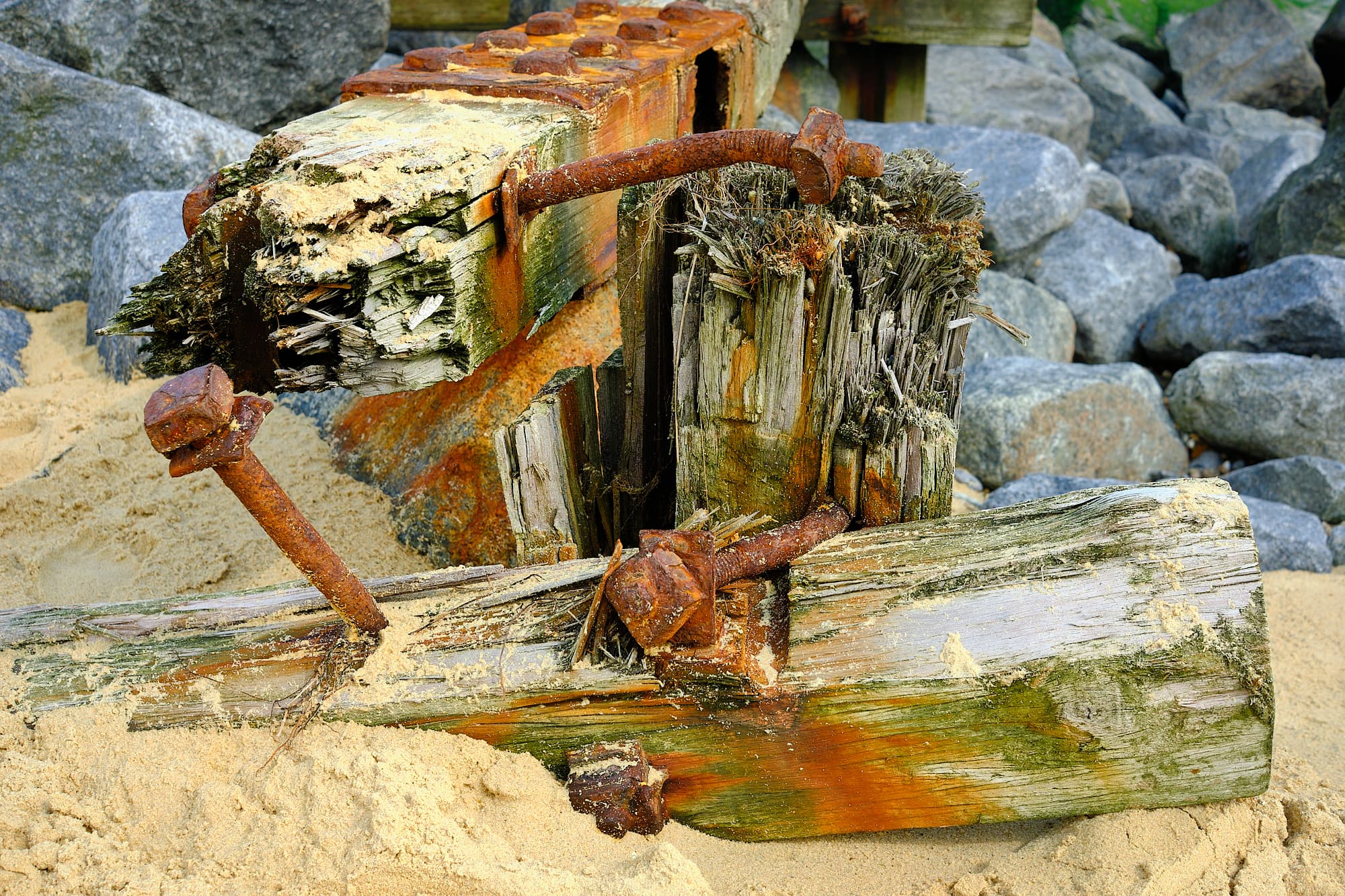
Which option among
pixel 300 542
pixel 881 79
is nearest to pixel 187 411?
pixel 300 542

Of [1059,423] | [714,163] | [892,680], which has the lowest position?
[1059,423]

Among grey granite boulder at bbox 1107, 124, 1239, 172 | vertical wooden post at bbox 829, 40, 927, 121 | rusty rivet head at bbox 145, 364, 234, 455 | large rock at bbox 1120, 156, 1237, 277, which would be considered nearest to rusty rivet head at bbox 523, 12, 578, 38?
rusty rivet head at bbox 145, 364, 234, 455

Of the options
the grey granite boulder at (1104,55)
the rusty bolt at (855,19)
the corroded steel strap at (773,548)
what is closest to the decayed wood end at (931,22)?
the rusty bolt at (855,19)

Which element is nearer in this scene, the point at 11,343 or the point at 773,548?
the point at 773,548

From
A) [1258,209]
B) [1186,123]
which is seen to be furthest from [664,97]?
[1186,123]

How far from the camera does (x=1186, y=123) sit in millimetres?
11398

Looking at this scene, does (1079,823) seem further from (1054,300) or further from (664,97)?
(1054,300)

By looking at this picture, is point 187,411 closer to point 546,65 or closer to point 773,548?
point 773,548

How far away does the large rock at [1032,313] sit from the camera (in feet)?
21.3

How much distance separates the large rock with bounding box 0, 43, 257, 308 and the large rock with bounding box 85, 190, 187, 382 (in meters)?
0.37

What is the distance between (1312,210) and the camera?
7.16 meters

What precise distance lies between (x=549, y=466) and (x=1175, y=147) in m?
9.56

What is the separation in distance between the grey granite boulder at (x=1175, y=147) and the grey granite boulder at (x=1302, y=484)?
17.2ft

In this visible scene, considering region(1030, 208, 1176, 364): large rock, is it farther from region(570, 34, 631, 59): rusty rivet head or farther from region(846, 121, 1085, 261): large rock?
region(570, 34, 631, 59): rusty rivet head
